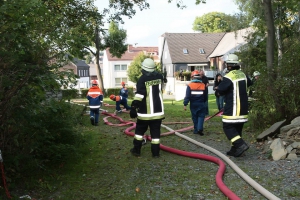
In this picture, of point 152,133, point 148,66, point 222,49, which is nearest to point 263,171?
point 152,133

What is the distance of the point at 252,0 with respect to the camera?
84.2 feet

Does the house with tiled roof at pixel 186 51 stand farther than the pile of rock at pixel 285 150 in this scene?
Yes

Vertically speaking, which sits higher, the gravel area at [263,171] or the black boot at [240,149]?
the black boot at [240,149]

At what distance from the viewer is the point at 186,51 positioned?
2288 inches

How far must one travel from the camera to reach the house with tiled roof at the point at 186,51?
56966 millimetres

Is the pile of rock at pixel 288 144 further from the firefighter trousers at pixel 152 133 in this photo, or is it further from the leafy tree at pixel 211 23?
the leafy tree at pixel 211 23

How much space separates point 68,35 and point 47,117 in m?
1.33

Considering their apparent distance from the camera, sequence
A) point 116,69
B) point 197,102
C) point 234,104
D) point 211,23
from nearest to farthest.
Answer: point 234,104, point 197,102, point 211,23, point 116,69

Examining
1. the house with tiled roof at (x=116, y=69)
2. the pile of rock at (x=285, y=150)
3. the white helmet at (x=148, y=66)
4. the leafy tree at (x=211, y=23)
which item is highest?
the leafy tree at (x=211, y=23)

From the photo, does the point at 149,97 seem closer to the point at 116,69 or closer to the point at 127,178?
the point at 127,178

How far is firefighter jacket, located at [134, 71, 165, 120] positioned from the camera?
267 inches

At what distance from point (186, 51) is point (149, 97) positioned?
52.3 meters

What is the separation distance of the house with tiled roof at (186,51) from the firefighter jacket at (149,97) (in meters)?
48.4

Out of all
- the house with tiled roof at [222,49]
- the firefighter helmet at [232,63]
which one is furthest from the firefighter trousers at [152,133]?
the house with tiled roof at [222,49]
